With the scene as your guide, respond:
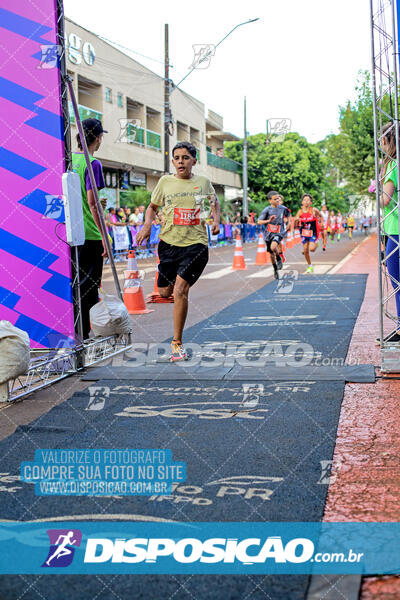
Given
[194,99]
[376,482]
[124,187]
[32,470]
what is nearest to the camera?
[376,482]

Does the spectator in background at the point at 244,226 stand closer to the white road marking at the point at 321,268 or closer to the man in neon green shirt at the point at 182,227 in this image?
the white road marking at the point at 321,268

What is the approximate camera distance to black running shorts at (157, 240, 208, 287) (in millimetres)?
6898

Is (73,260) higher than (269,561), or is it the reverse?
(73,260)

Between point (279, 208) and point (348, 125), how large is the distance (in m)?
28.8

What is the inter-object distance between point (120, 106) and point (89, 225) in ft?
91.2

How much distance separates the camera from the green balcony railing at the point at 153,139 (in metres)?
37.2

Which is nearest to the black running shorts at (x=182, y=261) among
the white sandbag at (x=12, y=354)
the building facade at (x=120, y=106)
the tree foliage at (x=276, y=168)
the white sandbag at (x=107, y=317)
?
the white sandbag at (x=107, y=317)

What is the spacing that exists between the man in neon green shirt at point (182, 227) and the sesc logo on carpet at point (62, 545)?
3.87 m

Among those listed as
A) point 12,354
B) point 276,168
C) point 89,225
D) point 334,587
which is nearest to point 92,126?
point 89,225

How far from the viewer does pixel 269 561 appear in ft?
8.98

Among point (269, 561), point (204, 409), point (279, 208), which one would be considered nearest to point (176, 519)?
point (269, 561)

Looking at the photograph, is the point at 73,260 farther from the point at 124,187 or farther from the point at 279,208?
the point at 124,187

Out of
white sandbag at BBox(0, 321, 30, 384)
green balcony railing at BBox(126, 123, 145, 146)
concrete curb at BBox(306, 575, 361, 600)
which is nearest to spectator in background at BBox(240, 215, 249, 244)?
green balcony railing at BBox(126, 123, 145, 146)

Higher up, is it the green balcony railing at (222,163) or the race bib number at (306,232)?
the green balcony railing at (222,163)
